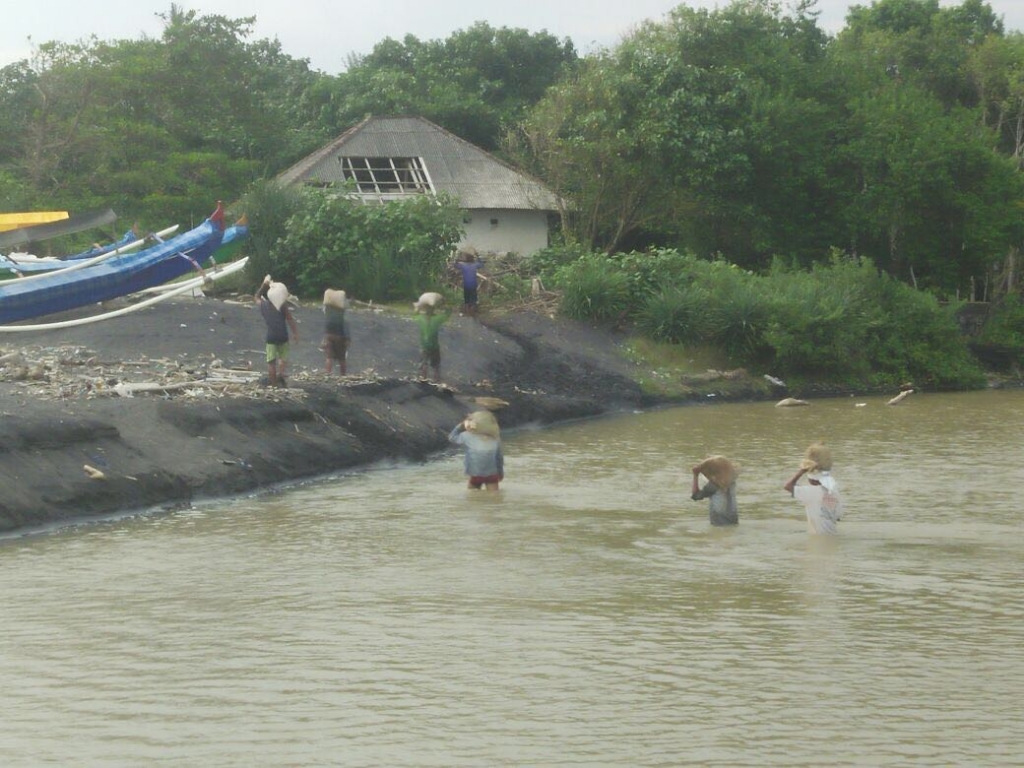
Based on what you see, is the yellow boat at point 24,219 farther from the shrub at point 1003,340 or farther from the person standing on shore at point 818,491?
the shrub at point 1003,340

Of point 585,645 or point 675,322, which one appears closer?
point 585,645

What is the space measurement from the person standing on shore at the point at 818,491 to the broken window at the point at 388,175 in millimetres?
27201

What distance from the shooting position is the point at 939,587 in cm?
1159

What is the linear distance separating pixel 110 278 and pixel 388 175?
16140 mm

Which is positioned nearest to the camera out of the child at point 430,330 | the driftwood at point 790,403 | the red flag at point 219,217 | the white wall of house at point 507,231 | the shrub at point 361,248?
the child at point 430,330

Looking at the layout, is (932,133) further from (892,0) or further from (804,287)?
(892,0)

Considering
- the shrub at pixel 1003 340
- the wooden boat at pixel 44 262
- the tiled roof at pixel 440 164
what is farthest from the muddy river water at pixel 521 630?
the tiled roof at pixel 440 164

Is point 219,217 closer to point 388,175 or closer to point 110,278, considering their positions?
point 110,278

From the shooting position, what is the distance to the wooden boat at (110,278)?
2392 centimetres

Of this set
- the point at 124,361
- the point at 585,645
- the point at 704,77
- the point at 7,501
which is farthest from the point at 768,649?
the point at 704,77

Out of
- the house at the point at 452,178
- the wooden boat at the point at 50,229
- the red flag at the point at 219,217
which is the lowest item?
the wooden boat at the point at 50,229

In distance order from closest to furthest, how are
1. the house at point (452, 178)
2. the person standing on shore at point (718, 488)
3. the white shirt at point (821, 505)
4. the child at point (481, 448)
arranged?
the white shirt at point (821, 505) → the person standing on shore at point (718, 488) → the child at point (481, 448) → the house at point (452, 178)

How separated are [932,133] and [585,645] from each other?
1183 inches

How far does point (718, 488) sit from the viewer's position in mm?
13633
